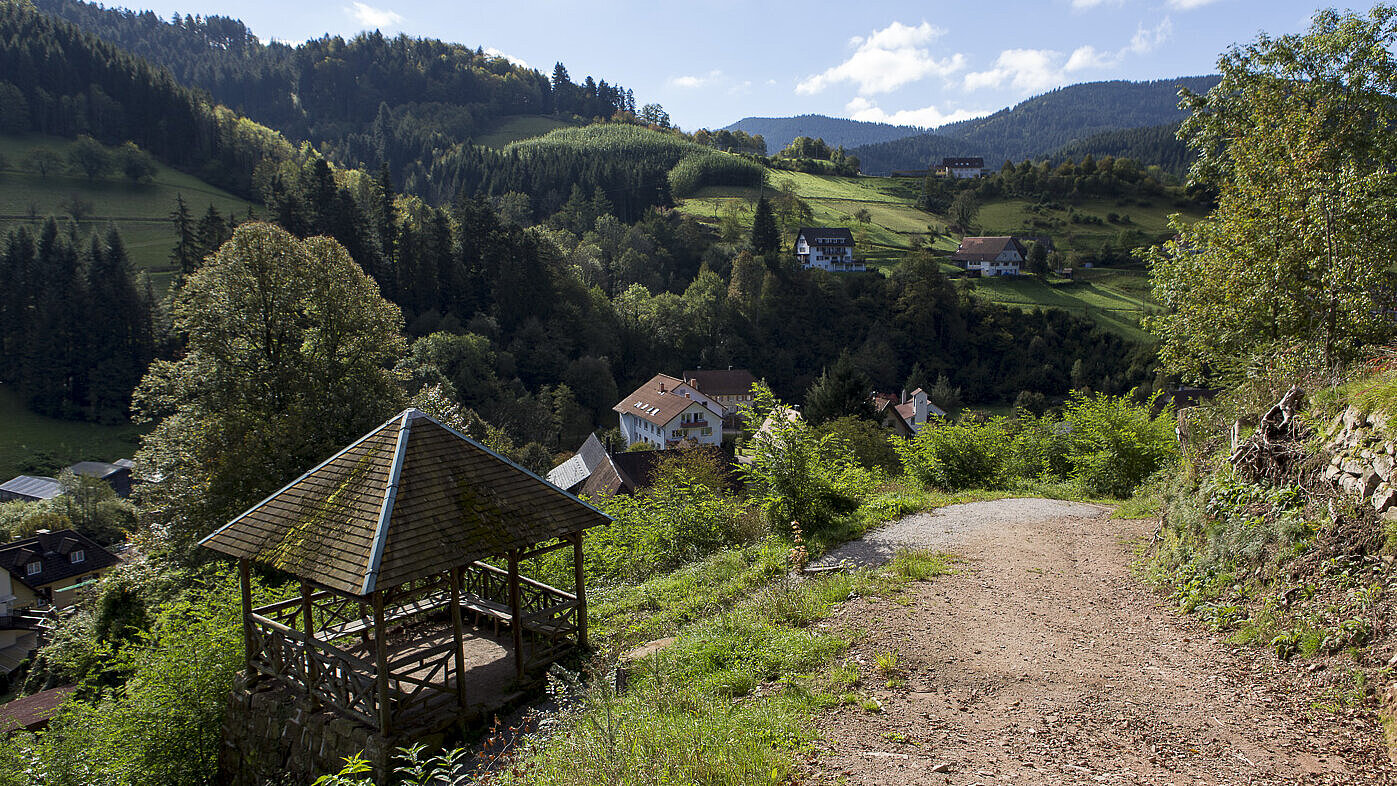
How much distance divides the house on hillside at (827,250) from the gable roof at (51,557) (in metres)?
77.0

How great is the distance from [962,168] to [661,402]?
121 m

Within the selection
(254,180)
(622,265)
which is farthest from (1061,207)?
(254,180)

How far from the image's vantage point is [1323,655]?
685 cm

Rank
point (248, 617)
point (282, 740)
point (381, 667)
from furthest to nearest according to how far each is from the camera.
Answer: point (248, 617) → point (282, 740) → point (381, 667)

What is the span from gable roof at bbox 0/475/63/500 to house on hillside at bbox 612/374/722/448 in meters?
40.8

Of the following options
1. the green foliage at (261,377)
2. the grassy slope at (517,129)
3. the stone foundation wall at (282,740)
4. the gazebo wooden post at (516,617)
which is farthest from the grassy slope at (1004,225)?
the stone foundation wall at (282,740)

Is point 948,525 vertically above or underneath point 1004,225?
underneath

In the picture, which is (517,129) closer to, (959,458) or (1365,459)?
(959,458)

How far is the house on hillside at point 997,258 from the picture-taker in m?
94.9

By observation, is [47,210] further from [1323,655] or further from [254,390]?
[1323,655]

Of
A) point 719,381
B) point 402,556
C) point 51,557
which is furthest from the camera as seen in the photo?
point 719,381

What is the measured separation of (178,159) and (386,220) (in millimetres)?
56688

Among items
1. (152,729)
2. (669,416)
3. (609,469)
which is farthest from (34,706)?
(669,416)

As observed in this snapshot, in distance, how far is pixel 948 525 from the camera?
15266 millimetres
